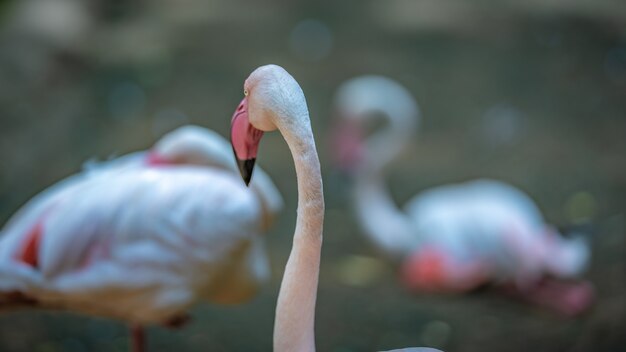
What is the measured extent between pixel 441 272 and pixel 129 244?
5.51 feet

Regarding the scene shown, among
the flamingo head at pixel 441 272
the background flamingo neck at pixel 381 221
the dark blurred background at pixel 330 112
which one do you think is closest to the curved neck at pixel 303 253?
the dark blurred background at pixel 330 112

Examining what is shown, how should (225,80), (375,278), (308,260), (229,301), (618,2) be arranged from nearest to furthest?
(308,260)
(229,301)
(375,278)
(225,80)
(618,2)

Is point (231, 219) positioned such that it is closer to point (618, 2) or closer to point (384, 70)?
point (384, 70)

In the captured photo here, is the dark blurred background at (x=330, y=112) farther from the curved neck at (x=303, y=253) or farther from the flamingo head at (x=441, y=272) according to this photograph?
the curved neck at (x=303, y=253)

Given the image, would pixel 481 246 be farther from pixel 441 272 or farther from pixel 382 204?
pixel 382 204

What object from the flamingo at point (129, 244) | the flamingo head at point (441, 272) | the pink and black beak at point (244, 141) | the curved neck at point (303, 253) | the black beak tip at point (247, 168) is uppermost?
the flamingo head at point (441, 272)

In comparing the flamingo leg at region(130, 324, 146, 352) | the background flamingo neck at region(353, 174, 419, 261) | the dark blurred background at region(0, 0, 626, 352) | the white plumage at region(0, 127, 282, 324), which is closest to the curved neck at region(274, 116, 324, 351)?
the white plumage at region(0, 127, 282, 324)

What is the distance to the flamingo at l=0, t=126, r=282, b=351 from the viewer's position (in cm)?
245

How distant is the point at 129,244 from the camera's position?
2.48m

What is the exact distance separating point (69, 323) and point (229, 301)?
3.43 feet

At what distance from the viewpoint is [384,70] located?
5.84 m

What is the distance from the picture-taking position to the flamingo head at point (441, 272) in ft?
12.5

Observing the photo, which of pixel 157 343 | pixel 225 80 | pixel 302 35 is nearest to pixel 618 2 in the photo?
pixel 302 35

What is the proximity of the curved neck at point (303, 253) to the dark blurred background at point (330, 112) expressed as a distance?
1724 mm
